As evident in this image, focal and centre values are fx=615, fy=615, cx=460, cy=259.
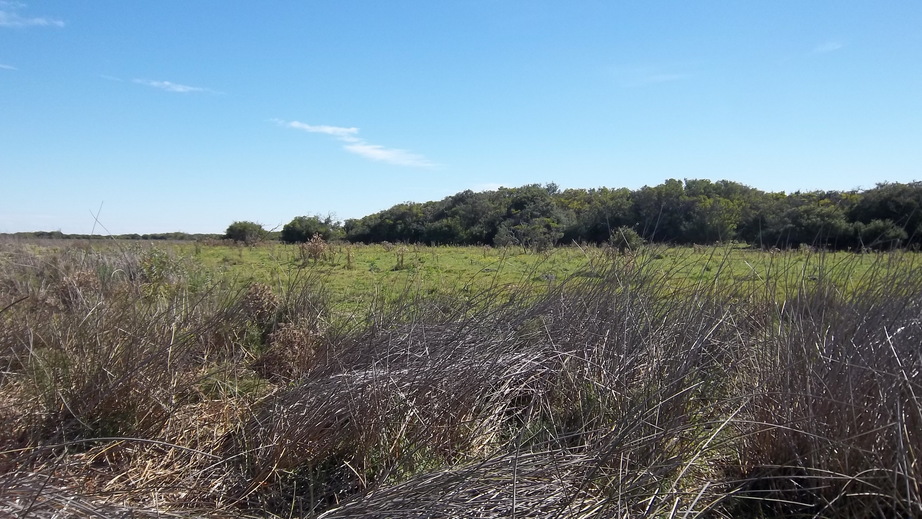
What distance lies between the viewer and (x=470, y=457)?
3.79m

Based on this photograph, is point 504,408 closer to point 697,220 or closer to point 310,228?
point 697,220

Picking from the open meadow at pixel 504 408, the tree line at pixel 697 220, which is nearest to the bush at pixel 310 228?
the tree line at pixel 697 220

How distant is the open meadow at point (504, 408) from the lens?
2.85 meters

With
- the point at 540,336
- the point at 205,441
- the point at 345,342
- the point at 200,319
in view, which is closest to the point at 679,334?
the point at 540,336

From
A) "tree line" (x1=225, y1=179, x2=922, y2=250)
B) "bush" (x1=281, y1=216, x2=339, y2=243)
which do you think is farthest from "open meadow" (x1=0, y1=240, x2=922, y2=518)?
"bush" (x1=281, y1=216, x2=339, y2=243)

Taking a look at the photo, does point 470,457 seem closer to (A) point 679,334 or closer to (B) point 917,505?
(A) point 679,334

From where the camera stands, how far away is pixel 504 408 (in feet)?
14.3

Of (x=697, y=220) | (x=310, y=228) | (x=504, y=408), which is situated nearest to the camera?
(x=504, y=408)

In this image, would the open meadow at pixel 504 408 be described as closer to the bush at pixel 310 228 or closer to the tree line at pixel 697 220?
the tree line at pixel 697 220

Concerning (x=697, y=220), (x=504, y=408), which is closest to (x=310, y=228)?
(x=697, y=220)

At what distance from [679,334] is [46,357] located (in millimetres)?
4516

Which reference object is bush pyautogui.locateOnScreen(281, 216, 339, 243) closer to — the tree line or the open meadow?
the tree line

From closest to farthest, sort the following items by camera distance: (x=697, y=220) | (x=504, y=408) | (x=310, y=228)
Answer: (x=504, y=408) < (x=697, y=220) < (x=310, y=228)

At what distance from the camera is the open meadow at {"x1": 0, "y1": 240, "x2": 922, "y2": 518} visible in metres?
2.85
